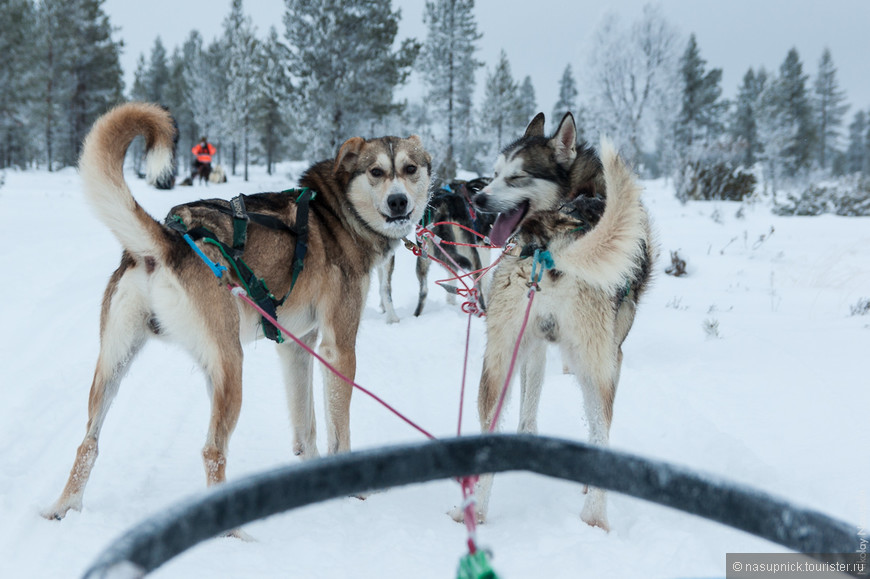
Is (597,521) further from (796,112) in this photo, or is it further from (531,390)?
(796,112)

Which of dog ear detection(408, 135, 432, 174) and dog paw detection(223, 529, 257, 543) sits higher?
dog ear detection(408, 135, 432, 174)

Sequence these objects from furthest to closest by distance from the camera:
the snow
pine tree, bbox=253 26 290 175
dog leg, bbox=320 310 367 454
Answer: pine tree, bbox=253 26 290 175 < dog leg, bbox=320 310 367 454 < the snow

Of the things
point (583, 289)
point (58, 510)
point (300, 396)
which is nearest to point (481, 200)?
point (583, 289)

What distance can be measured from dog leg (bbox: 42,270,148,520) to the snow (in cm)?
11

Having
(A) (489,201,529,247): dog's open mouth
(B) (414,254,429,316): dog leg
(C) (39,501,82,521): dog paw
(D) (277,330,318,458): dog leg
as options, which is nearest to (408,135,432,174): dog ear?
(A) (489,201,529,247): dog's open mouth

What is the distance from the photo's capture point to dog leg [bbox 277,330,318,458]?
3398 millimetres

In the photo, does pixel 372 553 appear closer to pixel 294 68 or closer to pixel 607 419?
pixel 607 419

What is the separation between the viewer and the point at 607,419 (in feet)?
8.51

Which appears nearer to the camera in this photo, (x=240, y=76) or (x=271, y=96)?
(x=271, y=96)

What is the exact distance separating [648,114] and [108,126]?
32.1 m

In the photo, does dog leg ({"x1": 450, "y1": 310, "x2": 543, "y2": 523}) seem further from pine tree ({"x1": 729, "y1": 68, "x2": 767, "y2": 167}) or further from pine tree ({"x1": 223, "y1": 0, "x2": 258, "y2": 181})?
pine tree ({"x1": 729, "y1": 68, "x2": 767, "y2": 167})

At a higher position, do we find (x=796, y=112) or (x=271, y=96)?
(x=796, y=112)

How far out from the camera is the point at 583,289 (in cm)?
252

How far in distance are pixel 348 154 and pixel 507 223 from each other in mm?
1184
